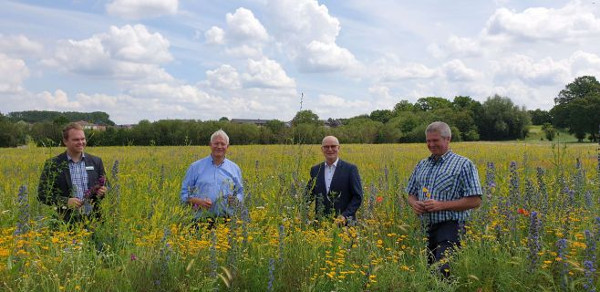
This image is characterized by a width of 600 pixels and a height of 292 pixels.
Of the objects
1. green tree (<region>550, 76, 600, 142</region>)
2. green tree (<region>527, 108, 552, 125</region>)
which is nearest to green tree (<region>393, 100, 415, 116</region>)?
green tree (<region>527, 108, 552, 125</region>)

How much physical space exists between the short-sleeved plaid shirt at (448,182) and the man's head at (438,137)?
9 cm

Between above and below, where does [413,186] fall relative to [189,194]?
above

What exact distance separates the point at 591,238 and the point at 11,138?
4532 centimetres

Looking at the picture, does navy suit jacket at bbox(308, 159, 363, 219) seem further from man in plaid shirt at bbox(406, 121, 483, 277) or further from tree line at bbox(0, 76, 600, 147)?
tree line at bbox(0, 76, 600, 147)

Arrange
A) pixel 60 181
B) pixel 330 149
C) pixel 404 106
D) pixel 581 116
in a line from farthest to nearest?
pixel 404 106, pixel 581 116, pixel 330 149, pixel 60 181

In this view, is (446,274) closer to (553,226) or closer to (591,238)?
(591,238)

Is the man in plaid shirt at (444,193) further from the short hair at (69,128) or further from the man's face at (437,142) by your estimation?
the short hair at (69,128)

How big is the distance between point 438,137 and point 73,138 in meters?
3.98

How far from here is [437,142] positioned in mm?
4492

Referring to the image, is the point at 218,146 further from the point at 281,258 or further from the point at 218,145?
the point at 281,258

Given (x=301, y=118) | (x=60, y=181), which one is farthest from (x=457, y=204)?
(x=60, y=181)

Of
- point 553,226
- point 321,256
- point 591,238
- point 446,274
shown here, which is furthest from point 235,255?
point 553,226

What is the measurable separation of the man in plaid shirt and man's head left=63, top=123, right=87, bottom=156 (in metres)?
3.73

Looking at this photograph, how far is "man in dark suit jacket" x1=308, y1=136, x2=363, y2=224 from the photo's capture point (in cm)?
590
